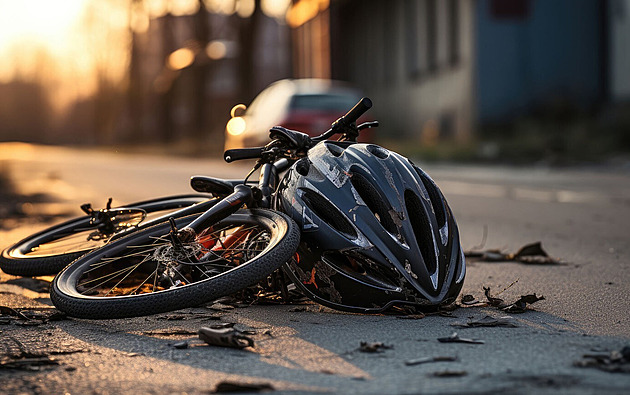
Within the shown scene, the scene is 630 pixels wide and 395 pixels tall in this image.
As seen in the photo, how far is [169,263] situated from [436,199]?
4.14 ft

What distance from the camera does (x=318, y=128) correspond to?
19.2 metres

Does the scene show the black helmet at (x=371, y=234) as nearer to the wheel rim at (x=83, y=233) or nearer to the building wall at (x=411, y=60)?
the wheel rim at (x=83, y=233)

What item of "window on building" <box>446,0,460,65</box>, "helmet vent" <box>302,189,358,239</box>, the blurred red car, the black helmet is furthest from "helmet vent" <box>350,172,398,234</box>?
"window on building" <box>446,0,460,65</box>

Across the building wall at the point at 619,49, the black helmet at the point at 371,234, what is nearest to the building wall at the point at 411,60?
the building wall at the point at 619,49

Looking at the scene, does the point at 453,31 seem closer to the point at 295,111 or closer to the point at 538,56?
the point at 538,56

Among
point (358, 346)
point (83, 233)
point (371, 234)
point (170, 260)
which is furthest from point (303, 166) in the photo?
point (83, 233)

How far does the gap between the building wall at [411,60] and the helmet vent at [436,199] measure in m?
21.2

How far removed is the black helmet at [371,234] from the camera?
15.4 feet

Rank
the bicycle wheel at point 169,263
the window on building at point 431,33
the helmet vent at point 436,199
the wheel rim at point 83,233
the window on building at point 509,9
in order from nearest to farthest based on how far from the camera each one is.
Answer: the bicycle wheel at point 169,263, the helmet vent at point 436,199, the wheel rim at point 83,233, the window on building at point 509,9, the window on building at point 431,33

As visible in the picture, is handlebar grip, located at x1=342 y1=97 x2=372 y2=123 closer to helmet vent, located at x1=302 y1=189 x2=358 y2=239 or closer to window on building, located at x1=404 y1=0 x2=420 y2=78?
helmet vent, located at x1=302 y1=189 x2=358 y2=239

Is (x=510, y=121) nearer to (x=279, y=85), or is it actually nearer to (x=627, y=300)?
(x=279, y=85)

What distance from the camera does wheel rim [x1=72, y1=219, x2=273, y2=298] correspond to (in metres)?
4.98

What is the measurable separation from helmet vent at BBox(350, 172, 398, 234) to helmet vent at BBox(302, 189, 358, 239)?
0.13 m

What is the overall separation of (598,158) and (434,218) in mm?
15377
